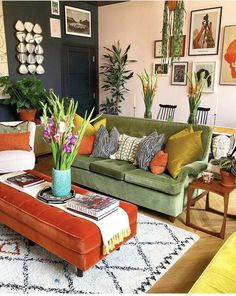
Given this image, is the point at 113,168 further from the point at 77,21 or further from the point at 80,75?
the point at 77,21

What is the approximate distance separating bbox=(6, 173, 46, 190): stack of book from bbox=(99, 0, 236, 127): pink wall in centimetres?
378

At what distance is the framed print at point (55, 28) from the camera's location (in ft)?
18.5

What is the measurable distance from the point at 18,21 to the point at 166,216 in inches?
174

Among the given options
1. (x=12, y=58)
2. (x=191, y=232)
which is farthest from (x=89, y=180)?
(x=12, y=58)

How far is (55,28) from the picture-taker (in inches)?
224

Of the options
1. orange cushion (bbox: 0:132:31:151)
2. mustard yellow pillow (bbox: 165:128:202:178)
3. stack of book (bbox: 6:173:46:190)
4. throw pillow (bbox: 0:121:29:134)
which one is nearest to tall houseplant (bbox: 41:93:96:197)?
stack of book (bbox: 6:173:46:190)

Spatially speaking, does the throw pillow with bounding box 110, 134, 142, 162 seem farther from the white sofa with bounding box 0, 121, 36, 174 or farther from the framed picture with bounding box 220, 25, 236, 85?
the framed picture with bounding box 220, 25, 236, 85

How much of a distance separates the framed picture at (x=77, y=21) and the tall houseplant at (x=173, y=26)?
7.14ft

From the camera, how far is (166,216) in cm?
298

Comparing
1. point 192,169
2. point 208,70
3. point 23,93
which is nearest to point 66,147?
point 192,169

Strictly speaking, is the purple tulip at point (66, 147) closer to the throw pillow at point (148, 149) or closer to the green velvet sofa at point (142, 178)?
the green velvet sofa at point (142, 178)

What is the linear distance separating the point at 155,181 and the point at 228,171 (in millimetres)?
704

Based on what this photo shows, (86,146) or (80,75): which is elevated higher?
(80,75)

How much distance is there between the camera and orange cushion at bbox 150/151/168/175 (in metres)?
2.96
